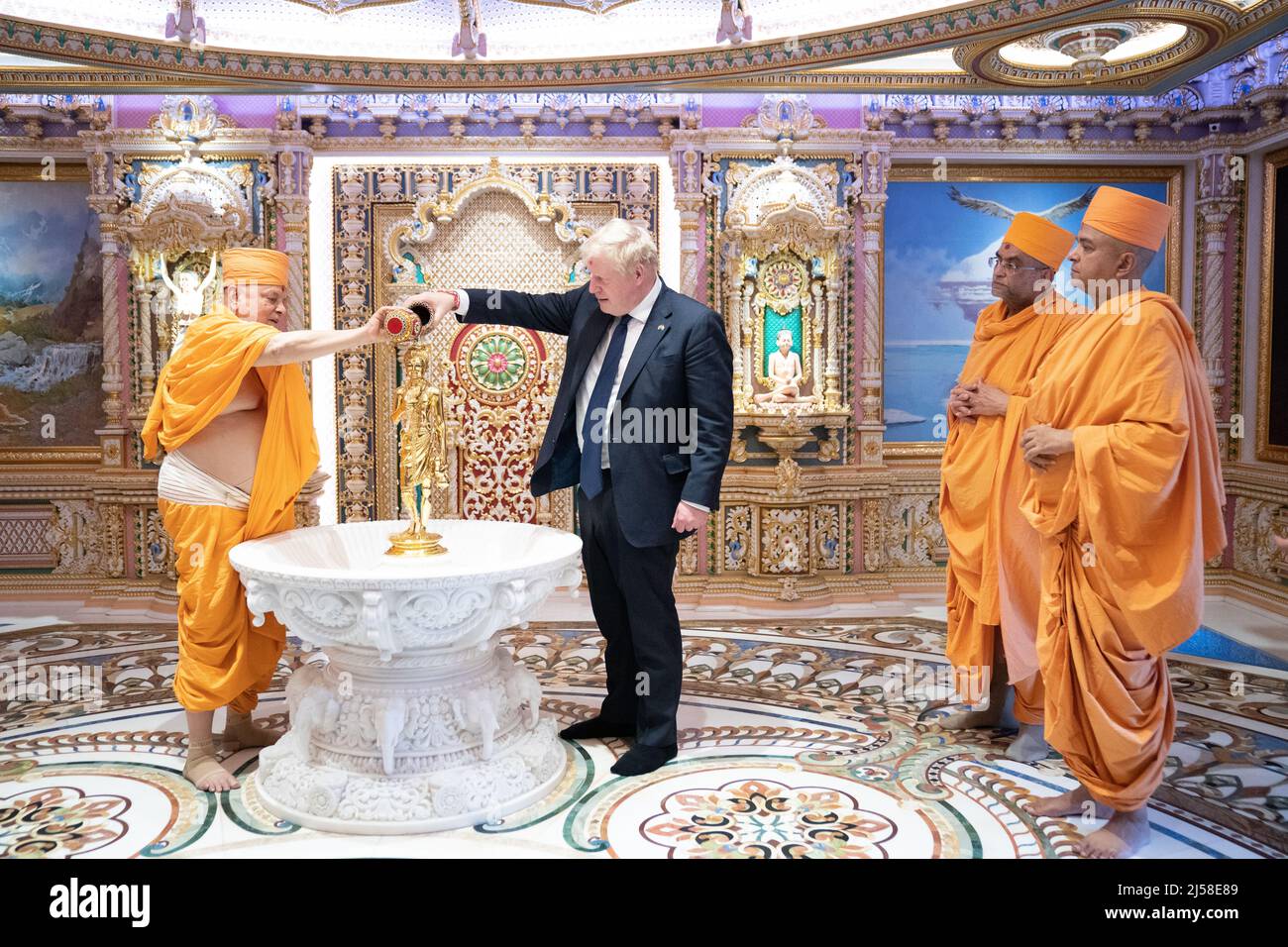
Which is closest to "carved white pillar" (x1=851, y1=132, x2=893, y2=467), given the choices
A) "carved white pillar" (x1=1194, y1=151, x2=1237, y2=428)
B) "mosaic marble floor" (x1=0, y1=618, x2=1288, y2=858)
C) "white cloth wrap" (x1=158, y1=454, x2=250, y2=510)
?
"mosaic marble floor" (x1=0, y1=618, x2=1288, y2=858)

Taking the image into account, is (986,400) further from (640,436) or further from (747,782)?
(747,782)

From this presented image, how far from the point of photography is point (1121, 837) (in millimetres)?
2723

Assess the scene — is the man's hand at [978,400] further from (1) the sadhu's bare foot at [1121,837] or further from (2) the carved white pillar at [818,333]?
(2) the carved white pillar at [818,333]

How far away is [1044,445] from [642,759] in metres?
1.78

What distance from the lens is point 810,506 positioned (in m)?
6.37

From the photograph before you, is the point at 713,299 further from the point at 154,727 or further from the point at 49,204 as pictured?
the point at 49,204

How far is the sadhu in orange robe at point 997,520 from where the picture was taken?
3.40 meters

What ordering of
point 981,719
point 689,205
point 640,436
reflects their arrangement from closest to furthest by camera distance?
point 640,436 → point 981,719 → point 689,205

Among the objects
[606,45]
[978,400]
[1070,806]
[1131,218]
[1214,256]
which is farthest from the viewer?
[1214,256]

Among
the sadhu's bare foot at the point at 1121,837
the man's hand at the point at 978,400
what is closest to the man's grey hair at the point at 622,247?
the man's hand at the point at 978,400

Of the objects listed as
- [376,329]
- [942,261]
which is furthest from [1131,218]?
[942,261]

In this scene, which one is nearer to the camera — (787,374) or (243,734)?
(243,734)

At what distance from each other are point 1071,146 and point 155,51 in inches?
238
